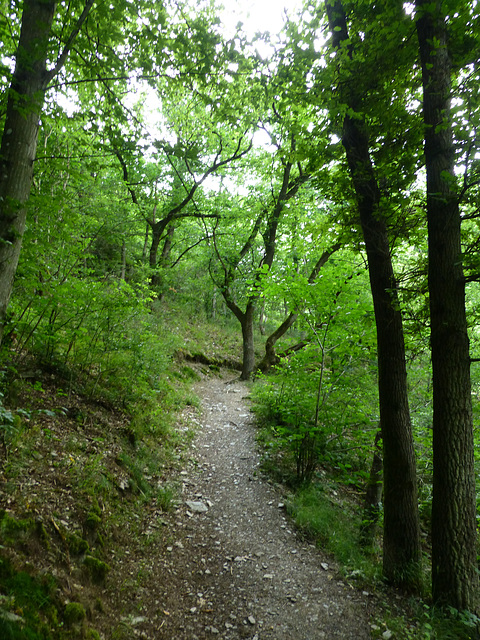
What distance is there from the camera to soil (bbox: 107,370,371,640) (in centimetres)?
325

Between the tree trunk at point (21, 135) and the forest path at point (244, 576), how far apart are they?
Answer: 11.4 ft

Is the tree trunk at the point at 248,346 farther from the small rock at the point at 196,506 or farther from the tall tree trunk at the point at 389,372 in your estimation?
the tall tree trunk at the point at 389,372

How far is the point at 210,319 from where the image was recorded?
832 inches

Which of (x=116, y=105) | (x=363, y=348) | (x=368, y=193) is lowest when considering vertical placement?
(x=363, y=348)

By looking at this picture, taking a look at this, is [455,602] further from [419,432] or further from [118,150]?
[118,150]

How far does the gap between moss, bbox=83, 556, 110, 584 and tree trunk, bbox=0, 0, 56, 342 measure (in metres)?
2.44

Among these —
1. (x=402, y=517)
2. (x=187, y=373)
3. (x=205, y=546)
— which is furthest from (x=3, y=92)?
(x=187, y=373)

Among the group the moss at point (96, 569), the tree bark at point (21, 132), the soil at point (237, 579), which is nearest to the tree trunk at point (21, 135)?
the tree bark at point (21, 132)

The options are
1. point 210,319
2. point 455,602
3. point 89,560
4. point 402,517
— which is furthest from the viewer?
point 210,319

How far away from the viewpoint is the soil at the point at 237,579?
128 inches

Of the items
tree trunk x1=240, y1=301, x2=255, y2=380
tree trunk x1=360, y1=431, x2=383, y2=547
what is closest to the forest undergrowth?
tree trunk x1=360, y1=431, x2=383, y2=547

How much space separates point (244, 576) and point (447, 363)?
11.5ft

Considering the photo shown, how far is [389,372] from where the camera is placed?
4.42 meters

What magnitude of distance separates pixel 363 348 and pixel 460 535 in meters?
3.15
